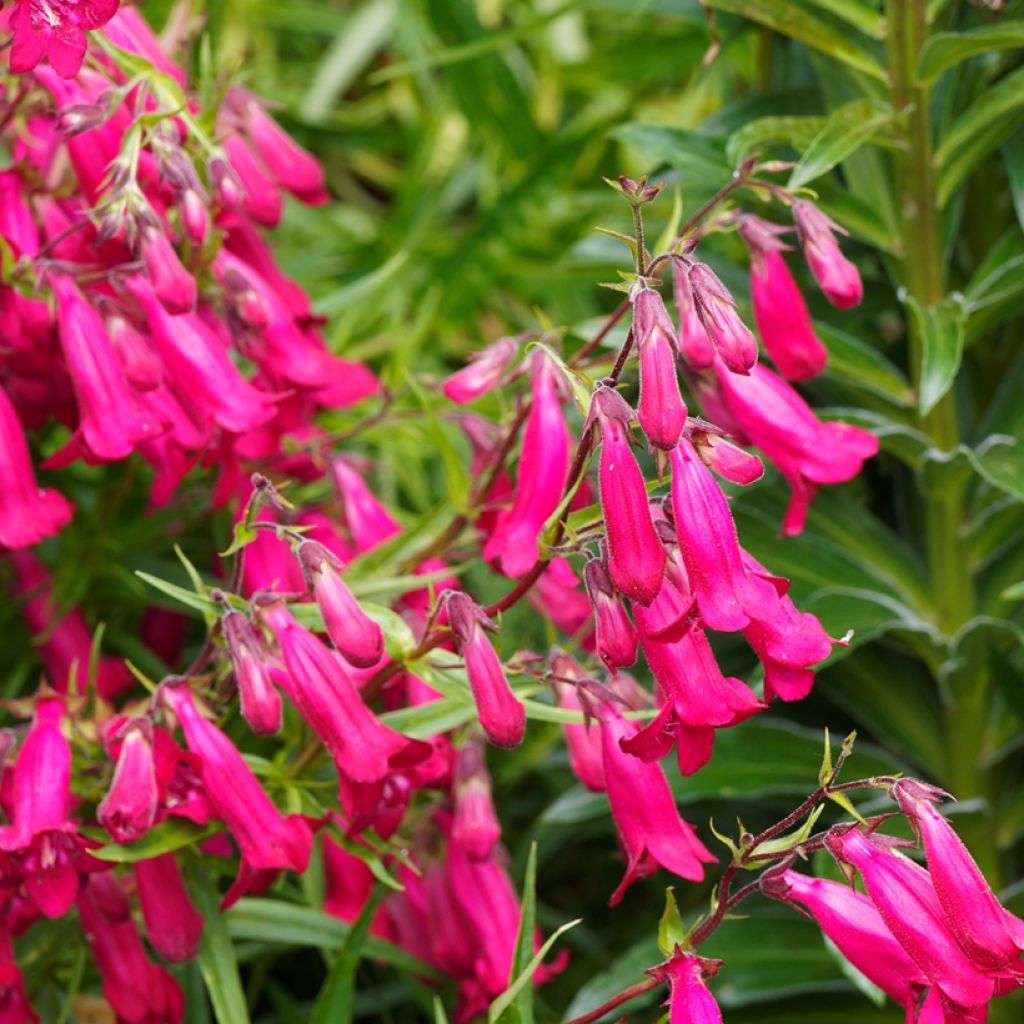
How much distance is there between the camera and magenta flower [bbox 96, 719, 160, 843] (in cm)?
89

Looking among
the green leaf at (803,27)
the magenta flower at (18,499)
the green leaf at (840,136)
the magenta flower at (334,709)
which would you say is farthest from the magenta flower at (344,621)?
the green leaf at (803,27)

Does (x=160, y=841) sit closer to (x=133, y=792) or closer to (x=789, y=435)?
(x=133, y=792)

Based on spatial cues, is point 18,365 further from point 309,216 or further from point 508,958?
point 309,216

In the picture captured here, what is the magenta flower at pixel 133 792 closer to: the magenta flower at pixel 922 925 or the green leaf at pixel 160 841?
the green leaf at pixel 160 841

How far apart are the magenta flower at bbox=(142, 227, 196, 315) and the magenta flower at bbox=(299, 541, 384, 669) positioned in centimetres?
20

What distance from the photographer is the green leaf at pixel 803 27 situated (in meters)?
1.12

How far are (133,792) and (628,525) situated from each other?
0.35 meters

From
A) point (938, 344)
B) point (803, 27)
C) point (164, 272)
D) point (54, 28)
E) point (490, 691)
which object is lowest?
point (938, 344)

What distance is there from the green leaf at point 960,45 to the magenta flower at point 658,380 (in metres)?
0.46

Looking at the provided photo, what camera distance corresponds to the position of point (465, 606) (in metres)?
0.88

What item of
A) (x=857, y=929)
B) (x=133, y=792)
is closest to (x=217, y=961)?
(x=133, y=792)

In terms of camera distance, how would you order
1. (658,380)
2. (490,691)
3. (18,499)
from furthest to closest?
(18,499) < (490,691) < (658,380)

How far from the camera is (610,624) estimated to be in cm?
82

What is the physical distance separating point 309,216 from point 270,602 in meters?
1.12
